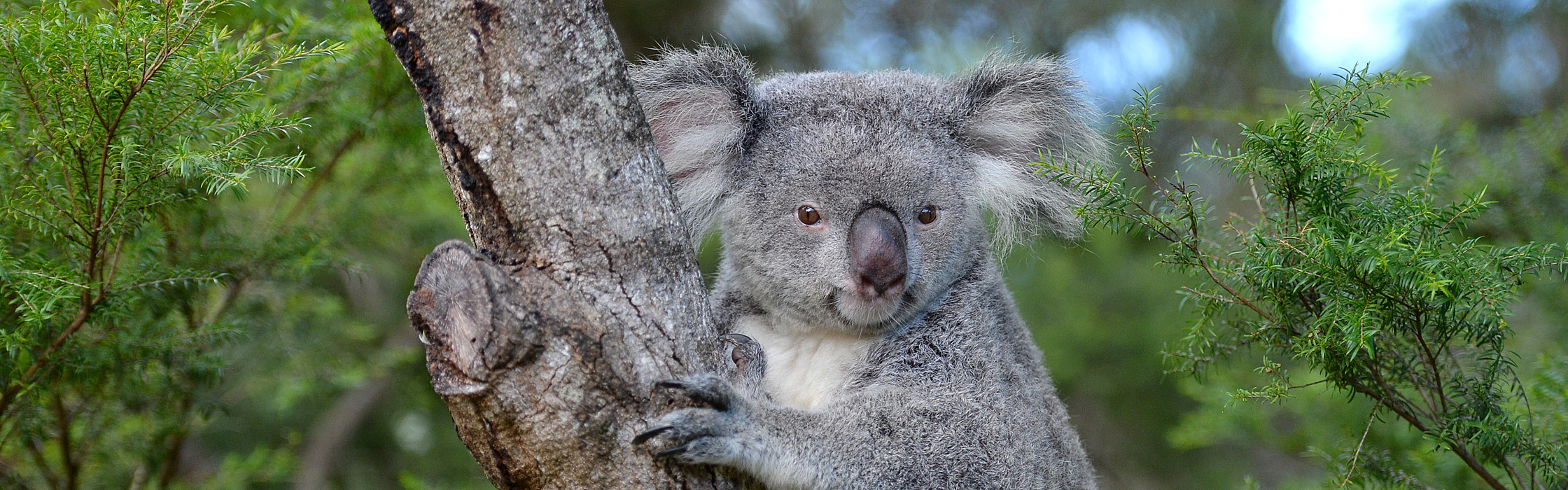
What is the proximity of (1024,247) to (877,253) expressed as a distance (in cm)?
104

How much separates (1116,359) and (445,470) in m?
4.65

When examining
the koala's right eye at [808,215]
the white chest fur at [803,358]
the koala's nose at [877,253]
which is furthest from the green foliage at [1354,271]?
the white chest fur at [803,358]

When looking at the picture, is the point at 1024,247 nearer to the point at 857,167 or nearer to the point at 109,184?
the point at 857,167

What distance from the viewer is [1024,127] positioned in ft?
8.63

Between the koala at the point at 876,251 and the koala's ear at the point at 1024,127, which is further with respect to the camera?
the koala's ear at the point at 1024,127

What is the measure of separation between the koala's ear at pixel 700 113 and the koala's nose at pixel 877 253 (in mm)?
461

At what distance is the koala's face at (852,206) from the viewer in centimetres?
224

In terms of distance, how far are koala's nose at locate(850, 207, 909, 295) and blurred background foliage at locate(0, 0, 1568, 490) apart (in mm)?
929

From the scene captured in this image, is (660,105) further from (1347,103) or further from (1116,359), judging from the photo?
(1116,359)

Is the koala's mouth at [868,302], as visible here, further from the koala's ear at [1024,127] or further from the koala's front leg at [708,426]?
the koala's ear at [1024,127]

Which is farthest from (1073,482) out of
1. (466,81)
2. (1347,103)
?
(466,81)

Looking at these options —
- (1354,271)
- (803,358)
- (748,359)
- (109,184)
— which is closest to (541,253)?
(748,359)

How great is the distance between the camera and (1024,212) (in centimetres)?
281

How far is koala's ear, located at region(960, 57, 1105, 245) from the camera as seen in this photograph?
2.60 meters
